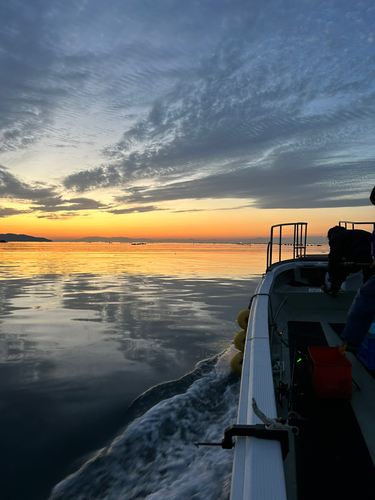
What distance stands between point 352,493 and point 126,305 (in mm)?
8363

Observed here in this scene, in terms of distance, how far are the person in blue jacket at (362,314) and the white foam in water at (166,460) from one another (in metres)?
1.62

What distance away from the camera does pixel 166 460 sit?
3.13 meters

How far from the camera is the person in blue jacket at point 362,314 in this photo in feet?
9.51

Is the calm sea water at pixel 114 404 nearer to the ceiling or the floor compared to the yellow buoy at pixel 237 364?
nearer to the floor

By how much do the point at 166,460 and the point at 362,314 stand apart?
93.2 inches

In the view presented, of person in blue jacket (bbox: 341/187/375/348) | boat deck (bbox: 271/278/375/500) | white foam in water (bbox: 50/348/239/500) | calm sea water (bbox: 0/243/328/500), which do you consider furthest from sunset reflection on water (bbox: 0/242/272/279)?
person in blue jacket (bbox: 341/187/375/348)

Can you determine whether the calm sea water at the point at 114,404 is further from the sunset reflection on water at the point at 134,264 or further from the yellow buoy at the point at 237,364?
the sunset reflection on water at the point at 134,264

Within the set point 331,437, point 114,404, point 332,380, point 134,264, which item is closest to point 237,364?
point 114,404

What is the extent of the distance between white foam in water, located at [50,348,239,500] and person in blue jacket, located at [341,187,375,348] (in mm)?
1622

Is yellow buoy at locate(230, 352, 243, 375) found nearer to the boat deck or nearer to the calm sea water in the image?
the calm sea water

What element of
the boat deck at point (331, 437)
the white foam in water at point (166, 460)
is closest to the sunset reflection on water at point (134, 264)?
the white foam in water at point (166, 460)

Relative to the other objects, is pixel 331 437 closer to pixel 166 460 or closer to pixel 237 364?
pixel 166 460

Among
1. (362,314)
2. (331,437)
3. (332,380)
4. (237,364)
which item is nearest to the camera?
(331,437)

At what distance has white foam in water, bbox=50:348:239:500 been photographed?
2.71m
